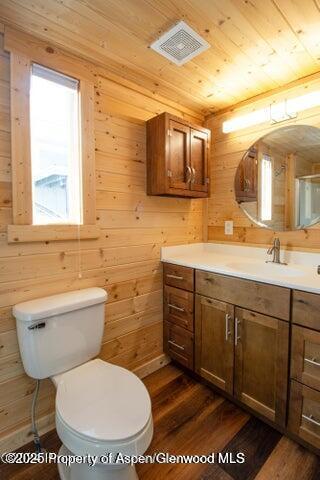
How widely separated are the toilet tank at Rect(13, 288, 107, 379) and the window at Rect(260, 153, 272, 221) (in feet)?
4.40

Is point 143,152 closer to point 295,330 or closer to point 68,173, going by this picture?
point 68,173

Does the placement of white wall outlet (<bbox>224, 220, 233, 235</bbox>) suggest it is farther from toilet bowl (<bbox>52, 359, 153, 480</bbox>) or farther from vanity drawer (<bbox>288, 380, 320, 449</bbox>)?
toilet bowl (<bbox>52, 359, 153, 480</bbox>)

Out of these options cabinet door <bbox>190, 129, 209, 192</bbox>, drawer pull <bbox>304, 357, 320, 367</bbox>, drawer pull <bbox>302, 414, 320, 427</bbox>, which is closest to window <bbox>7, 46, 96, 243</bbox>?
cabinet door <bbox>190, 129, 209, 192</bbox>

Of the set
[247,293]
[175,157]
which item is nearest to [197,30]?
[175,157]

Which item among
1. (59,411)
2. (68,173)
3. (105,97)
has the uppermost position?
(105,97)

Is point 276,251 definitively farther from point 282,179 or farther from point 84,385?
point 84,385

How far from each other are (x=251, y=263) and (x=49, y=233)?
1.37 m

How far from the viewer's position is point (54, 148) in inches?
58.1

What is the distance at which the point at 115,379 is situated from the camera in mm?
1197

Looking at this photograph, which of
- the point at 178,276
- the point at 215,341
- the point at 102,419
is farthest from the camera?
the point at 178,276

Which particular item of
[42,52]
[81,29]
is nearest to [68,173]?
[42,52]

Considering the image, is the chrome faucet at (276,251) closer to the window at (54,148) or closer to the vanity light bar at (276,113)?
the vanity light bar at (276,113)

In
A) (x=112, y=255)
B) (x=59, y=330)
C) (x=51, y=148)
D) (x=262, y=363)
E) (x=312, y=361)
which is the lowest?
(x=262, y=363)

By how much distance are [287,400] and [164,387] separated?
835 millimetres
